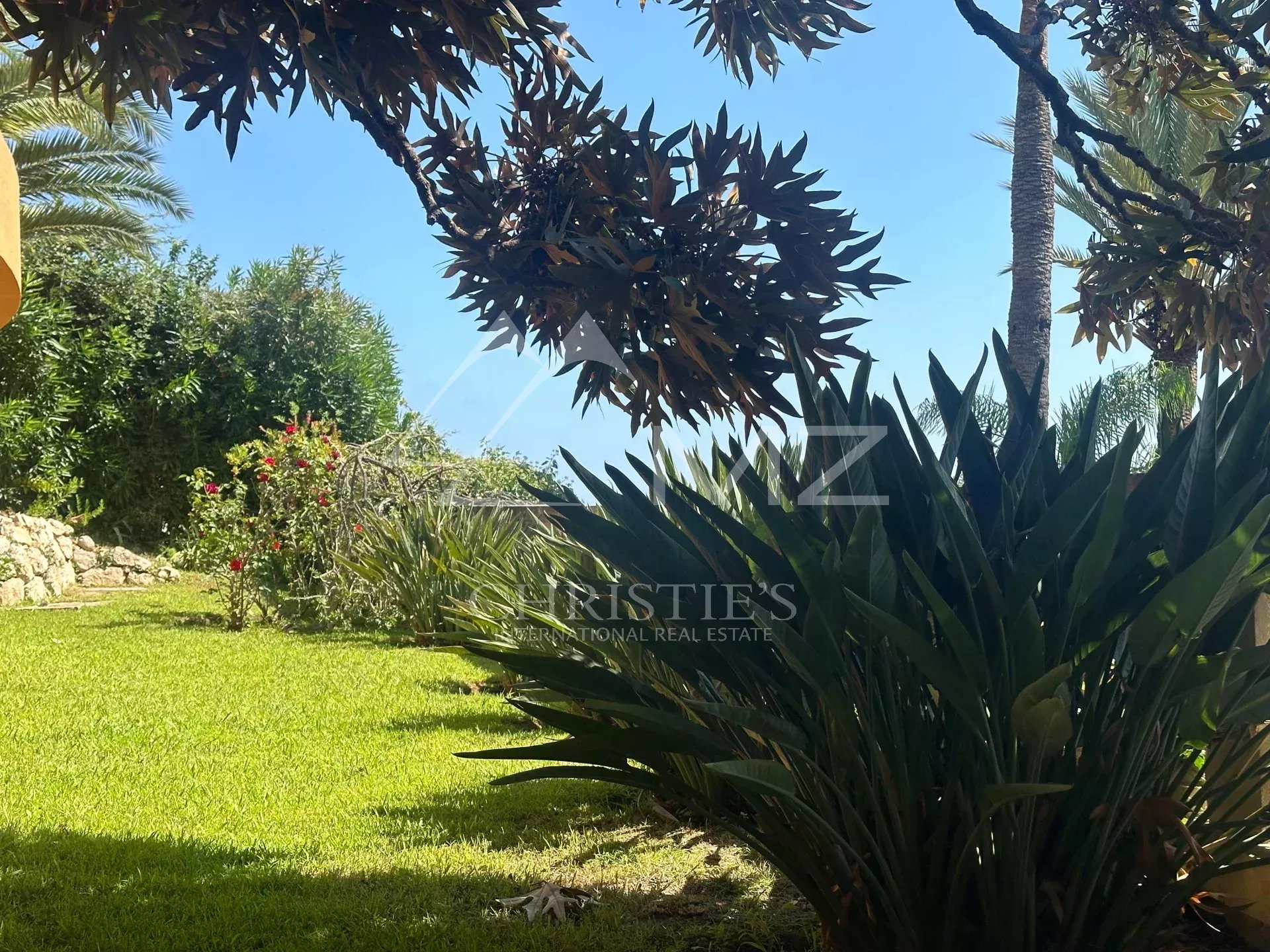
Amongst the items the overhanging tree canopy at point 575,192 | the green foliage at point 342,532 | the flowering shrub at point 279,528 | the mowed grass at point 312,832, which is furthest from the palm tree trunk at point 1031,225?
the flowering shrub at point 279,528

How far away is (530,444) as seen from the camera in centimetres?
1780

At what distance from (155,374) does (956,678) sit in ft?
51.8

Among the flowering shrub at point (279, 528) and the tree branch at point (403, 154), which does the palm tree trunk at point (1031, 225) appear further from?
the flowering shrub at point (279, 528)

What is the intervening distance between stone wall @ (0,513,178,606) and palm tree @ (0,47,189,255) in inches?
133

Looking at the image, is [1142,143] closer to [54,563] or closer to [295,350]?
[295,350]

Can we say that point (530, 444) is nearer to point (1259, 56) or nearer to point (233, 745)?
point (233, 745)

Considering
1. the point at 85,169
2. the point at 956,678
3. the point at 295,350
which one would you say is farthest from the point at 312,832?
the point at 295,350

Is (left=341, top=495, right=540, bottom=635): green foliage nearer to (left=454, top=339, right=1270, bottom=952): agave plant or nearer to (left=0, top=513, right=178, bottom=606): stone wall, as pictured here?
(left=0, top=513, right=178, bottom=606): stone wall

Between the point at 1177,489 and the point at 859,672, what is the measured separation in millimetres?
653

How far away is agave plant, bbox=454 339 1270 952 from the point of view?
159cm

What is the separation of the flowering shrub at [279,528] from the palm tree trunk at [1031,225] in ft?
19.7

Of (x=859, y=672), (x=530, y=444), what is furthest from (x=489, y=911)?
(x=530, y=444)

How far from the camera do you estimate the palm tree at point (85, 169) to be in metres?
10.3

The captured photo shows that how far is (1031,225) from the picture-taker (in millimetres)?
5574
